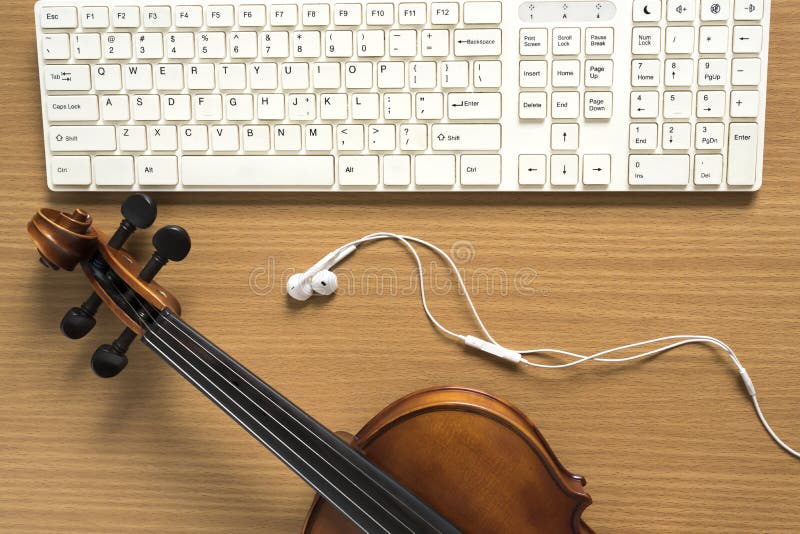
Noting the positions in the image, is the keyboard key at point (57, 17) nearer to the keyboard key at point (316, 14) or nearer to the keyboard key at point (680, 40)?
the keyboard key at point (316, 14)

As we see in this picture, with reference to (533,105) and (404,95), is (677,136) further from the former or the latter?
(404,95)

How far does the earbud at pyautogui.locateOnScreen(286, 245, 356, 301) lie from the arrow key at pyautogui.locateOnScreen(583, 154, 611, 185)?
10.7 inches

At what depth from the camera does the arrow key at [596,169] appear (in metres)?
0.58

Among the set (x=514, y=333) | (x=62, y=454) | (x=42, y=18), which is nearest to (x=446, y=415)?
(x=514, y=333)

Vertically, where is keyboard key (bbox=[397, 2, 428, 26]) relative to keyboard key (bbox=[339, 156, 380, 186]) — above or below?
above

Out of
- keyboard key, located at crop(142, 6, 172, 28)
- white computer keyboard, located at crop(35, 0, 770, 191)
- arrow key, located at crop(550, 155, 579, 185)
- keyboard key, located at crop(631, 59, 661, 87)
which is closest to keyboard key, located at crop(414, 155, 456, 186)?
white computer keyboard, located at crop(35, 0, 770, 191)

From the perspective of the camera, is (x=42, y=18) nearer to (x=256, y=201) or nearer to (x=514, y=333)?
(x=256, y=201)

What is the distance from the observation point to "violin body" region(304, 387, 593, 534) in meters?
0.51

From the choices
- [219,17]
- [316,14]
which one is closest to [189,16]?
[219,17]

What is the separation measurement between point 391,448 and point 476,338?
16 cm

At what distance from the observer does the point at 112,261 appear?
55cm

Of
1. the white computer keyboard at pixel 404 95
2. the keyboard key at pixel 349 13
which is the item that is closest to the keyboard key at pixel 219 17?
the white computer keyboard at pixel 404 95

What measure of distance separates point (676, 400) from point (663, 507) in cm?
13

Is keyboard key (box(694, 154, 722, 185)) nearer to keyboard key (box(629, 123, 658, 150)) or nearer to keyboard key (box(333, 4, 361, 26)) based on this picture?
keyboard key (box(629, 123, 658, 150))
